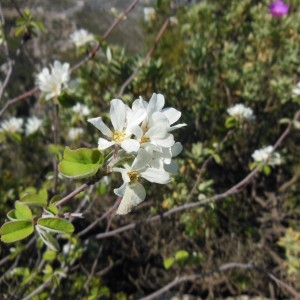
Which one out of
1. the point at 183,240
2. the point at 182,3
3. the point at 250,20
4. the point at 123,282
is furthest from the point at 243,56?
the point at 123,282

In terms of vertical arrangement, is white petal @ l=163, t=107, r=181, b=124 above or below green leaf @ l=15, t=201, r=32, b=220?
above

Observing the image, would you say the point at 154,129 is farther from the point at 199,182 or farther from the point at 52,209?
the point at 199,182

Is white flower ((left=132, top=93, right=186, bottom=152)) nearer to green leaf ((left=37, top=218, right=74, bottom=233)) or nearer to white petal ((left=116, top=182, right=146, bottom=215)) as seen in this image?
white petal ((left=116, top=182, right=146, bottom=215))

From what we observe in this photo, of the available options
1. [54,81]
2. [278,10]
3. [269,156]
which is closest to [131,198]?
[54,81]

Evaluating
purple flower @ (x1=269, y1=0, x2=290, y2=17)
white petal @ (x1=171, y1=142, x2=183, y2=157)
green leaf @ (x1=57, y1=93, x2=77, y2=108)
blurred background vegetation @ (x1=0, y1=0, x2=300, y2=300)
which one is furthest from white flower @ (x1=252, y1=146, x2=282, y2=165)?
purple flower @ (x1=269, y1=0, x2=290, y2=17)

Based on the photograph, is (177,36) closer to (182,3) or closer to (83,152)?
(182,3)

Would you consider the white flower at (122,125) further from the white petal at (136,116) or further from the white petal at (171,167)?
the white petal at (171,167)
